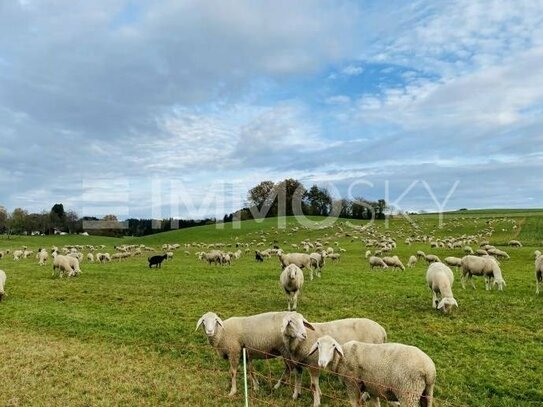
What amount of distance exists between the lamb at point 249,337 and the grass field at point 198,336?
508mm

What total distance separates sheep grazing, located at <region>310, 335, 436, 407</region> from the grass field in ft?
2.12

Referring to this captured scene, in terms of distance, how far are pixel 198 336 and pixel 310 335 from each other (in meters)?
5.00

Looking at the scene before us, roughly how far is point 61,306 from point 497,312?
17412mm

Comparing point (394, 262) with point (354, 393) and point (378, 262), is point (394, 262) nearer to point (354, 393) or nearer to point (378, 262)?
point (378, 262)

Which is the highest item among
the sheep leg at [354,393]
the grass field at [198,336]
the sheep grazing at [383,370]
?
the sheep grazing at [383,370]

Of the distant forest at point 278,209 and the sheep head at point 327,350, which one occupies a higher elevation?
the distant forest at point 278,209

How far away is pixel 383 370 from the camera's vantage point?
→ 7469 millimetres

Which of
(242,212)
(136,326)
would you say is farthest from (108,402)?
(242,212)

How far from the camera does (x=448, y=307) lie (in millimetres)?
15297

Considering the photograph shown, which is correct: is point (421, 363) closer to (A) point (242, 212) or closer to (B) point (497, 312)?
(B) point (497, 312)

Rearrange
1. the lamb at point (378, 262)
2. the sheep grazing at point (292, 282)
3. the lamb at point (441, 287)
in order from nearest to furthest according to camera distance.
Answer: the lamb at point (441, 287) < the sheep grazing at point (292, 282) < the lamb at point (378, 262)

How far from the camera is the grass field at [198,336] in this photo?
9047mm

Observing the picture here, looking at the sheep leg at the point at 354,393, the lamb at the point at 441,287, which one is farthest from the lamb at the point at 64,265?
the sheep leg at the point at 354,393

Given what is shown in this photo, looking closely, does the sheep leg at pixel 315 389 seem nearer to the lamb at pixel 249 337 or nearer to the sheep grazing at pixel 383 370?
the sheep grazing at pixel 383 370
